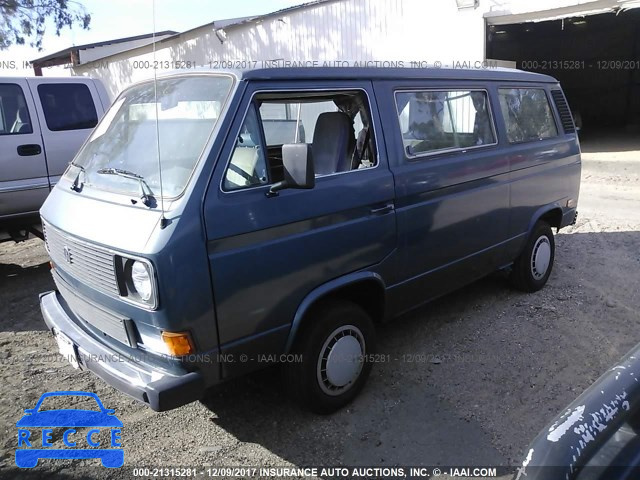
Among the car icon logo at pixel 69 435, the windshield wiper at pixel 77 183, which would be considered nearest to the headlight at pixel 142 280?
the windshield wiper at pixel 77 183

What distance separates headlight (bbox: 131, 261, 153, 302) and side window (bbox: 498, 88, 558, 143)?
3408mm

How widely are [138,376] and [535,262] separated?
4.03 metres

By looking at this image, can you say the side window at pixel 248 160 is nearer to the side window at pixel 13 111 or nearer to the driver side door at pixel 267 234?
the driver side door at pixel 267 234

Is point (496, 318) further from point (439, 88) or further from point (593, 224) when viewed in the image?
point (593, 224)

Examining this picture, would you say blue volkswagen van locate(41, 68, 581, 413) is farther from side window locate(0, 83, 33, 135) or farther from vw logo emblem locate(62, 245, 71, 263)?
side window locate(0, 83, 33, 135)

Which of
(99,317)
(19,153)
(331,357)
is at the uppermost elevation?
(19,153)

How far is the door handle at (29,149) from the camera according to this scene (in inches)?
226

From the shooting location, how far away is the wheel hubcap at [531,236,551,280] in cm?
512

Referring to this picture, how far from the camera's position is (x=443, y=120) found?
156 inches

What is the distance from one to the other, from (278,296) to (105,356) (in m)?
1.01

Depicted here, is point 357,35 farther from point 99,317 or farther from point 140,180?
point 99,317

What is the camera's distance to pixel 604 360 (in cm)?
393

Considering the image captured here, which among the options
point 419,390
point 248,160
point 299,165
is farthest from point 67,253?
point 419,390

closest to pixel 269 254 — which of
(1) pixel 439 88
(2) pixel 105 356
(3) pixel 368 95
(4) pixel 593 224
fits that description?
(2) pixel 105 356
